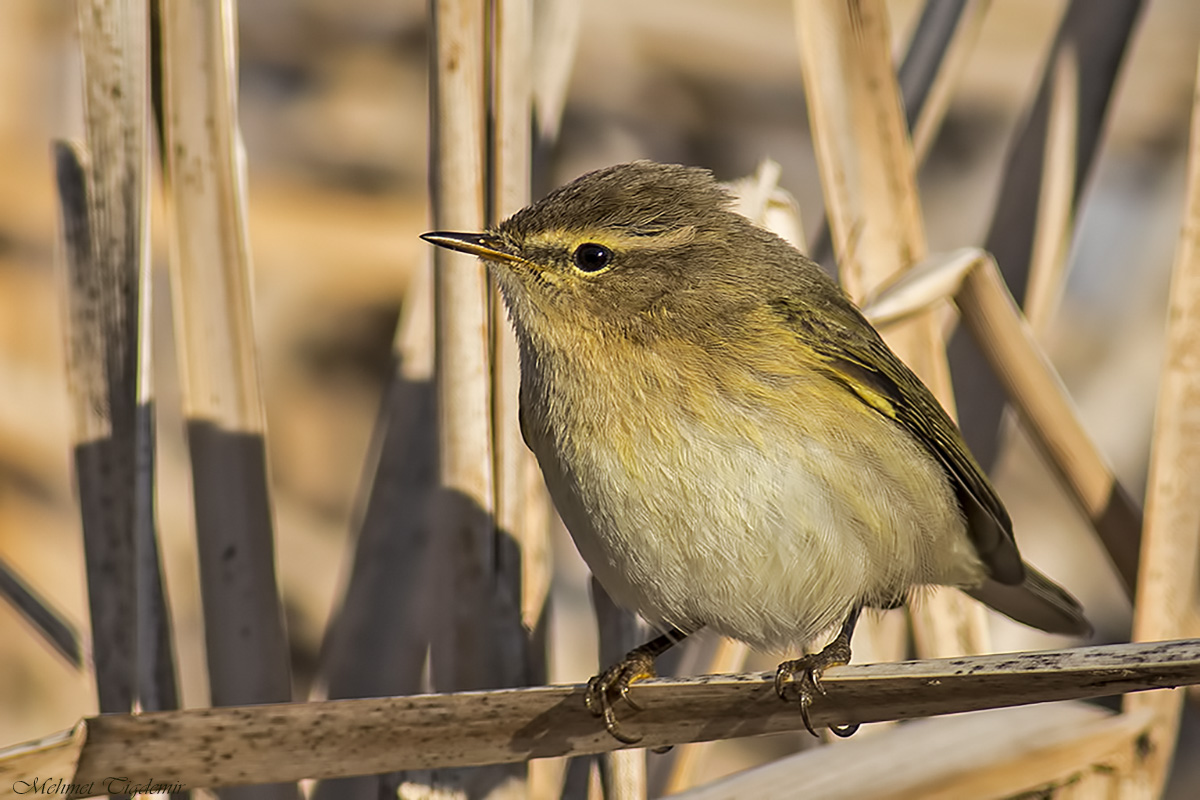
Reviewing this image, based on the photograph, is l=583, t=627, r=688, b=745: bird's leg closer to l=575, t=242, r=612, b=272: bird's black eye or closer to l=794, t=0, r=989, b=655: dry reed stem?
l=794, t=0, r=989, b=655: dry reed stem

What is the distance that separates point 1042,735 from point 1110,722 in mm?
168

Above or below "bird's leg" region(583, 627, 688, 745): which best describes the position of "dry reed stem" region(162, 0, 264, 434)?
above

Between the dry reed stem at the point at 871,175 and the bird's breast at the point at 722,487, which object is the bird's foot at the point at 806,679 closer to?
the bird's breast at the point at 722,487

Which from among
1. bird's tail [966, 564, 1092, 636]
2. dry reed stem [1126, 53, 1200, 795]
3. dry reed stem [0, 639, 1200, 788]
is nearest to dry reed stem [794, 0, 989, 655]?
bird's tail [966, 564, 1092, 636]

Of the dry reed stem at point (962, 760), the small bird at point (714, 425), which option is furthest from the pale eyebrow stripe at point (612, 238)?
the dry reed stem at point (962, 760)

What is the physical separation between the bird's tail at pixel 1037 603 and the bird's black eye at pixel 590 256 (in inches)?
46.6

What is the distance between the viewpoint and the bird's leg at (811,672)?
186 centimetres

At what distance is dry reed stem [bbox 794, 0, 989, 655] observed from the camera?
2648 millimetres

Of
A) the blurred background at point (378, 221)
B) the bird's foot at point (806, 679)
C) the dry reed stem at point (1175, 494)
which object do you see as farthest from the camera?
the blurred background at point (378, 221)

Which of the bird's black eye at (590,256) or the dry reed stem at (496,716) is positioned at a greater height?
the bird's black eye at (590,256)

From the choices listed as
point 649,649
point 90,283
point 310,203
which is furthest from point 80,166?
point 310,203

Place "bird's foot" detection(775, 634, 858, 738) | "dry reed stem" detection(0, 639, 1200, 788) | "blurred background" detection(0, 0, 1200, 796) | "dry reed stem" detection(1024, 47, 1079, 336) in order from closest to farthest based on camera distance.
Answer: "dry reed stem" detection(0, 639, 1200, 788), "bird's foot" detection(775, 634, 858, 738), "dry reed stem" detection(1024, 47, 1079, 336), "blurred background" detection(0, 0, 1200, 796)

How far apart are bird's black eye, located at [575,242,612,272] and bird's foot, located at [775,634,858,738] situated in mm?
846

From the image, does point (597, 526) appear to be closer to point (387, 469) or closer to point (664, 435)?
point (664, 435)
